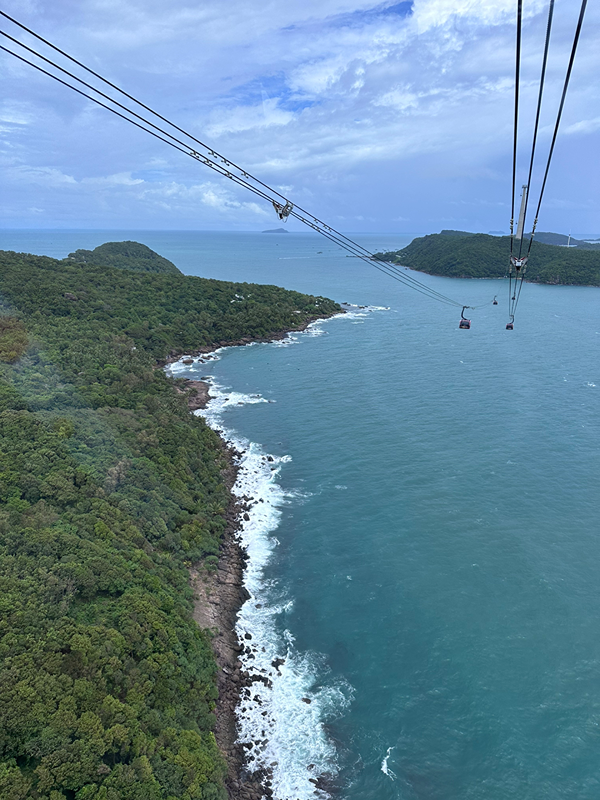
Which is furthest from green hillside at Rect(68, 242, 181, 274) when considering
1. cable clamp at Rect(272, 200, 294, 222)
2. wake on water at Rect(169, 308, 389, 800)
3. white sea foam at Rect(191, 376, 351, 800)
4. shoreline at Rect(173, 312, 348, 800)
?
cable clamp at Rect(272, 200, 294, 222)

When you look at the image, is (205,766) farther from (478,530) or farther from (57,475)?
(478,530)

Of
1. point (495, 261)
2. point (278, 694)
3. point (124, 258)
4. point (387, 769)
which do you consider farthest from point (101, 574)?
point (495, 261)

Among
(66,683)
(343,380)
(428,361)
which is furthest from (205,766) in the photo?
(428,361)

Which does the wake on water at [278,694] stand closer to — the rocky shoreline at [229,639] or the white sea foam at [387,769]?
the rocky shoreline at [229,639]

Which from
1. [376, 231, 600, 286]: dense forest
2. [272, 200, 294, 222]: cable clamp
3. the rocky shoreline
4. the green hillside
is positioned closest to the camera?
[272, 200, 294, 222]: cable clamp

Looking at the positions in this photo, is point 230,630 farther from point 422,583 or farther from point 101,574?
point 422,583

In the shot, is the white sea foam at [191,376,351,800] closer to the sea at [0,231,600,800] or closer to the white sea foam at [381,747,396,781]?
the sea at [0,231,600,800]
